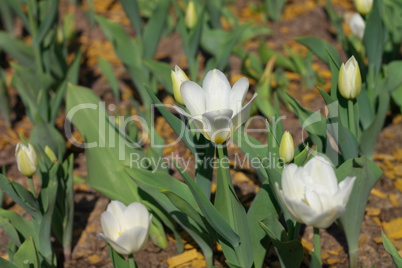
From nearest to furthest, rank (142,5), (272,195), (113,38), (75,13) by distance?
1. (272,195)
2. (113,38)
3. (142,5)
4. (75,13)

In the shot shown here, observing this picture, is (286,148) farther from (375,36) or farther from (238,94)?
(375,36)

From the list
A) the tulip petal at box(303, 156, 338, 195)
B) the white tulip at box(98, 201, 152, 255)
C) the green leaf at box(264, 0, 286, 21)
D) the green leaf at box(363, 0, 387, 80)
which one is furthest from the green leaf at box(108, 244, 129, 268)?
the green leaf at box(264, 0, 286, 21)

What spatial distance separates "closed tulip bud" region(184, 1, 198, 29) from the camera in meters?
2.68

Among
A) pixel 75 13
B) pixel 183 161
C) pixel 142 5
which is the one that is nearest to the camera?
pixel 183 161

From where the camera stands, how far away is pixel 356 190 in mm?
1752

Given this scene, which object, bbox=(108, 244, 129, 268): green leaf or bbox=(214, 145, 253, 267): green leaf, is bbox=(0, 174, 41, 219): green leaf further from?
bbox=(214, 145, 253, 267): green leaf

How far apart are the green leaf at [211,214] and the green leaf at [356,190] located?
32 cm

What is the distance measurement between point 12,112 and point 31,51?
0.32m

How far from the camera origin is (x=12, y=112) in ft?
10.3

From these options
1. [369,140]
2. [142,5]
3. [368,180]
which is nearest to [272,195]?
[368,180]

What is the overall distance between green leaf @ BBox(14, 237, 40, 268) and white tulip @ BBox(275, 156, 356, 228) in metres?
0.76

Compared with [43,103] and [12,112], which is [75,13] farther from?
[43,103]

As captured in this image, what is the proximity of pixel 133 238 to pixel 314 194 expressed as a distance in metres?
0.45

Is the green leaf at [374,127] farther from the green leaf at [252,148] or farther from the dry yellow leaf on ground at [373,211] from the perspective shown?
the green leaf at [252,148]
